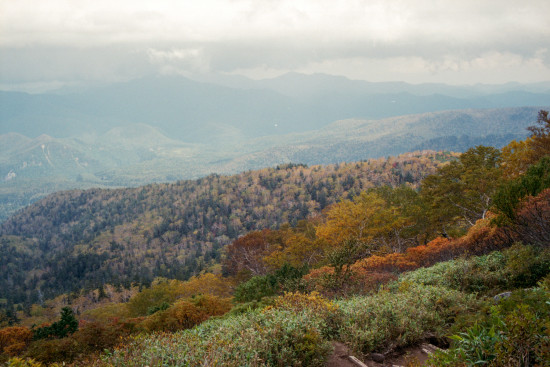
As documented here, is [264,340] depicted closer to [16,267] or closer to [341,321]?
[341,321]

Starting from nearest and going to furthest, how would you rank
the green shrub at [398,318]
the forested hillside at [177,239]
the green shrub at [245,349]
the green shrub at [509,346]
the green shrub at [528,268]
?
the green shrub at [509,346] → the green shrub at [245,349] → the green shrub at [398,318] → the green shrub at [528,268] → the forested hillside at [177,239]

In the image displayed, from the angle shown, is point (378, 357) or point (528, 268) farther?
point (528, 268)

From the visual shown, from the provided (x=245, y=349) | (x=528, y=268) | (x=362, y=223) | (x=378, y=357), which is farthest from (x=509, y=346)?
(x=362, y=223)

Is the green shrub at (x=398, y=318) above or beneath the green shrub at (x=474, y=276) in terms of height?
above

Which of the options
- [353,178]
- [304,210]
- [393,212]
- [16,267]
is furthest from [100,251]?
[393,212]

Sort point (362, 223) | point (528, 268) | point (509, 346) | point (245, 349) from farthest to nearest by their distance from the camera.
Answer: point (362, 223)
point (528, 268)
point (245, 349)
point (509, 346)

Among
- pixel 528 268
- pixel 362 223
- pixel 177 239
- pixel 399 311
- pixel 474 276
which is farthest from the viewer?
pixel 177 239

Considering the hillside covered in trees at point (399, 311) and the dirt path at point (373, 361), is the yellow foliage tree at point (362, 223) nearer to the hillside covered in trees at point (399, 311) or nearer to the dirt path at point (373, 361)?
the hillside covered in trees at point (399, 311)

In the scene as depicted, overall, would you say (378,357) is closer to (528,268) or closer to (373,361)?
(373,361)

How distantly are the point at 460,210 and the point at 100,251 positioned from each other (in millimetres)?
168859

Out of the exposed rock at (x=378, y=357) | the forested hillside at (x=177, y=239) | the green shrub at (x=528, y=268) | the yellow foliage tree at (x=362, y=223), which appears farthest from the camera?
the forested hillside at (x=177, y=239)

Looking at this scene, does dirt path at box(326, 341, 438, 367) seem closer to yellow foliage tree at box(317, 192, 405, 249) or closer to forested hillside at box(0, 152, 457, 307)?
yellow foliage tree at box(317, 192, 405, 249)

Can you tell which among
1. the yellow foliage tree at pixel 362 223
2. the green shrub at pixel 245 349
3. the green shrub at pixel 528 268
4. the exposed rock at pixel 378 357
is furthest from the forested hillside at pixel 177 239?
the exposed rock at pixel 378 357

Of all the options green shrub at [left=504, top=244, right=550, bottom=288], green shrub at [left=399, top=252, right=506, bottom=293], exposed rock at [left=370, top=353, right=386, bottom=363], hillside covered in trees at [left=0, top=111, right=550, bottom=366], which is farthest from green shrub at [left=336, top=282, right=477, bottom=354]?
green shrub at [left=504, top=244, right=550, bottom=288]
